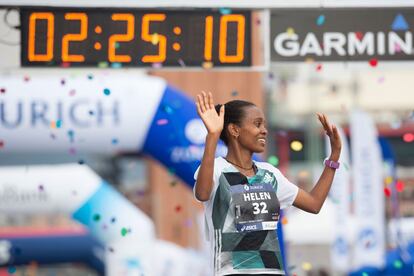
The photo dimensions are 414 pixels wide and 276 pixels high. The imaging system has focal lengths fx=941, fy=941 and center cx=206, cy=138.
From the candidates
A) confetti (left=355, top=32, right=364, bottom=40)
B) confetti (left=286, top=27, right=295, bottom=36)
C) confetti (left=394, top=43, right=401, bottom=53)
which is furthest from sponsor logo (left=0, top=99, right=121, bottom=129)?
confetti (left=394, top=43, right=401, bottom=53)

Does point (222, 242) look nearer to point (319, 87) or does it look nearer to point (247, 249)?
point (247, 249)

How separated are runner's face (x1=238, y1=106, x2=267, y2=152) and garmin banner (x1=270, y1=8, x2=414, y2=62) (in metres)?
2.23

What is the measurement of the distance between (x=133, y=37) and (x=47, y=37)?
504mm

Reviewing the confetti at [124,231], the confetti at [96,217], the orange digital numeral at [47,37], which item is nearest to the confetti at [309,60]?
the orange digital numeral at [47,37]

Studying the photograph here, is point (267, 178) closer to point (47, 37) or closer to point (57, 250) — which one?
point (47, 37)

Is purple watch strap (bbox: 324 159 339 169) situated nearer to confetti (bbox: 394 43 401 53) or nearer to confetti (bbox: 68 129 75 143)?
confetti (bbox: 394 43 401 53)

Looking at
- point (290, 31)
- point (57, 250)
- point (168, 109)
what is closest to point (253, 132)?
point (290, 31)

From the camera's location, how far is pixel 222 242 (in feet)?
11.2

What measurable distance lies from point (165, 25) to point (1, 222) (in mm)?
11605

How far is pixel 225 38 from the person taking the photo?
5.62 m

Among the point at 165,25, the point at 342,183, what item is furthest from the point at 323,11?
the point at 342,183

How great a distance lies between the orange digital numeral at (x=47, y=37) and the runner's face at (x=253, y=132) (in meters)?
2.29

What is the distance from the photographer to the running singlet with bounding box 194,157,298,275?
3404 mm

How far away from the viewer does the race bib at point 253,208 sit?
11.2 feet
